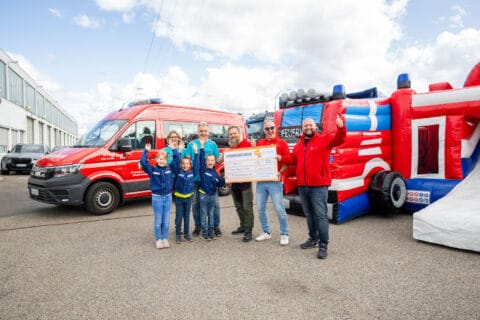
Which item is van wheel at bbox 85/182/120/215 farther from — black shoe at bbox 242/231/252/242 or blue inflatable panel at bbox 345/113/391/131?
blue inflatable panel at bbox 345/113/391/131

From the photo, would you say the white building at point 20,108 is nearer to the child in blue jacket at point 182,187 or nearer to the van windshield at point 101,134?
the van windshield at point 101,134

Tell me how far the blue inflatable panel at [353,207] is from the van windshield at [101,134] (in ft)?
16.9

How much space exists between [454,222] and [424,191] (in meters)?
1.97

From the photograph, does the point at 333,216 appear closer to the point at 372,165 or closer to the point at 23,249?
the point at 372,165

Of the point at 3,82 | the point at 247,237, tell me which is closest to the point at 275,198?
the point at 247,237

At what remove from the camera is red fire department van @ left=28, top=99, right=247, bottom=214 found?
20.7ft

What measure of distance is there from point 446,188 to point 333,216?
2330 mm

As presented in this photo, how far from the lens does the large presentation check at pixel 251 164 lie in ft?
15.5

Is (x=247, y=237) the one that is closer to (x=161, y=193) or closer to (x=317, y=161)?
(x=161, y=193)

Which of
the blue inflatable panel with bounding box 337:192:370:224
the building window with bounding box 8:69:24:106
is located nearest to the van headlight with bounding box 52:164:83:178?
the blue inflatable panel with bounding box 337:192:370:224

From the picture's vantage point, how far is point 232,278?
353 centimetres

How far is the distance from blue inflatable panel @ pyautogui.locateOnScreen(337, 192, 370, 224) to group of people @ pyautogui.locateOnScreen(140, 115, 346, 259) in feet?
4.27

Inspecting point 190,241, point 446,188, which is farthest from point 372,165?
point 190,241

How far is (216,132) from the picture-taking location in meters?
8.84
